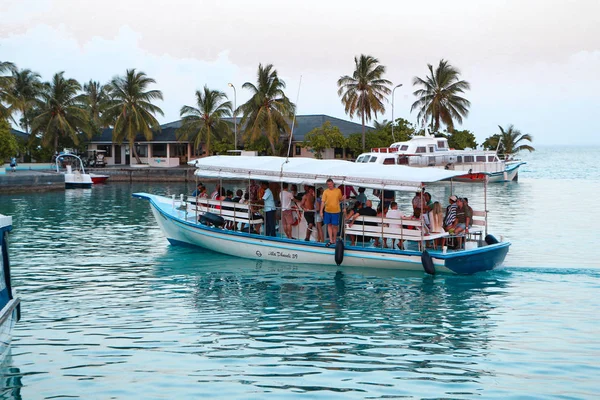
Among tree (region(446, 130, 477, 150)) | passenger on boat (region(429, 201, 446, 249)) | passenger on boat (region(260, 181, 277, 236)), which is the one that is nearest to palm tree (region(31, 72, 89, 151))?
tree (region(446, 130, 477, 150))

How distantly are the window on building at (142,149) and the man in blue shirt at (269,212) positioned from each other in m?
61.8

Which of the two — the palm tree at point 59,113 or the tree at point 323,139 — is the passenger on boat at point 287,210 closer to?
the tree at point 323,139

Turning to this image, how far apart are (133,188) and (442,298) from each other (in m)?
46.1

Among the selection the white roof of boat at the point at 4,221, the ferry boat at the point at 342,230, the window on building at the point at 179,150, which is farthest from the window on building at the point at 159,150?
the white roof of boat at the point at 4,221

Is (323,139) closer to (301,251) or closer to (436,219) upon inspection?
(301,251)

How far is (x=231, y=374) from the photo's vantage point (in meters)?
10.7

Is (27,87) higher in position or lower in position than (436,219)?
higher

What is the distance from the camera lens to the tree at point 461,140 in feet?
→ 254

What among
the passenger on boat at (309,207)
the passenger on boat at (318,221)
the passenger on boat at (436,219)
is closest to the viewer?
the passenger on boat at (436,219)

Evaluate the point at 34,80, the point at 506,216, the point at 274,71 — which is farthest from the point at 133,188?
the point at 506,216

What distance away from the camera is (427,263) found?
17812 mm

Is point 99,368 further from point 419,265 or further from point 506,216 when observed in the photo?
point 506,216

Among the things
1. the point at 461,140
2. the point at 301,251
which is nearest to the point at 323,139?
the point at 461,140

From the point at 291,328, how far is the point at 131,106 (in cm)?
6140
